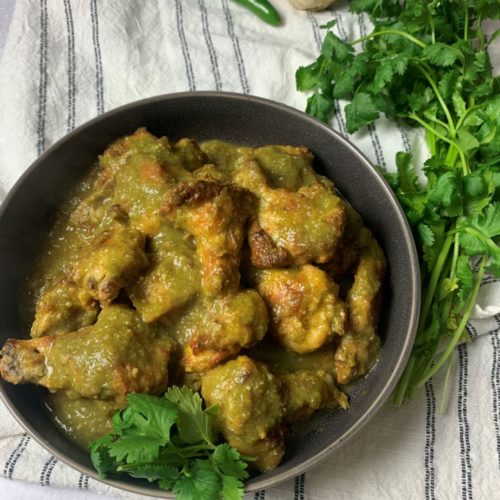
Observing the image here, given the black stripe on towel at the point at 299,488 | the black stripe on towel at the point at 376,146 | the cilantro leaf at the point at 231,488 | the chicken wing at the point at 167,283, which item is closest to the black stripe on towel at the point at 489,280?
the black stripe on towel at the point at 376,146

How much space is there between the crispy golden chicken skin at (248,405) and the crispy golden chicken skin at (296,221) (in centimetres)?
53

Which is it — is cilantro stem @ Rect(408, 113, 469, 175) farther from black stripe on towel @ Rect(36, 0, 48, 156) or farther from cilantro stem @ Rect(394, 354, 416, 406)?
black stripe on towel @ Rect(36, 0, 48, 156)

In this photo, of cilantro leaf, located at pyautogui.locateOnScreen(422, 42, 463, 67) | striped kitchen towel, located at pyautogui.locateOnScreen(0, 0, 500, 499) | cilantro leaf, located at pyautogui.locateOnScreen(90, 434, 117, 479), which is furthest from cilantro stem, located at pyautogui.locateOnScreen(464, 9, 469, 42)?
cilantro leaf, located at pyautogui.locateOnScreen(90, 434, 117, 479)

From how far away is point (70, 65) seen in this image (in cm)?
381

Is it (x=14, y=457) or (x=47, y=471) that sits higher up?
(x=14, y=457)

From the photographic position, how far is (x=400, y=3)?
3746 mm

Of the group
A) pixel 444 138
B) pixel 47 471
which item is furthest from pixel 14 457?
pixel 444 138

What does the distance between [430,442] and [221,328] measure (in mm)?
1455

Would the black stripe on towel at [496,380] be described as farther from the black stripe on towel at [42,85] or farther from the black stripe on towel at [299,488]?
the black stripe on towel at [42,85]

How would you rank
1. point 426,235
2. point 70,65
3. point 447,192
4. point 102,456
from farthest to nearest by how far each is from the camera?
1. point 70,65
2. point 426,235
3. point 447,192
4. point 102,456

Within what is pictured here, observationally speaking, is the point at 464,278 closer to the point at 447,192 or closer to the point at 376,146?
the point at 447,192

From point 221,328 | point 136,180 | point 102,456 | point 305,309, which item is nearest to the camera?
point 102,456

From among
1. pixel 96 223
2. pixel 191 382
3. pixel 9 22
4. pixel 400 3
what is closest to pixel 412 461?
pixel 191 382

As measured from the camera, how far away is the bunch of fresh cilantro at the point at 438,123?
312 cm
